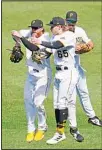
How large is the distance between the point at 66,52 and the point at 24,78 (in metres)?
8.74

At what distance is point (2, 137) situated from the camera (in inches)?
602

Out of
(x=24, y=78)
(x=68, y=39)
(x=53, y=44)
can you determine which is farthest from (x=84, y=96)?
(x=24, y=78)

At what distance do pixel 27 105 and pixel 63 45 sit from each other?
5.62ft

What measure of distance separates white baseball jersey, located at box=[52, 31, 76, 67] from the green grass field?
183 cm

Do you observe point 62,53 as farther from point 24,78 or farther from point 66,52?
point 24,78

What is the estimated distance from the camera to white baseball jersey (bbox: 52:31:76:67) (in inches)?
504

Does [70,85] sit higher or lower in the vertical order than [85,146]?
higher

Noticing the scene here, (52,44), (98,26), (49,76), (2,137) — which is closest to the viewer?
(52,44)

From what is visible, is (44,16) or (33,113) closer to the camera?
(33,113)

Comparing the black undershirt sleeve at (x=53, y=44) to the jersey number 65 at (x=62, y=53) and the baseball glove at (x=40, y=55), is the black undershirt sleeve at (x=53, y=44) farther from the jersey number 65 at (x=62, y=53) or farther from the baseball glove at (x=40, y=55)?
the baseball glove at (x=40, y=55)

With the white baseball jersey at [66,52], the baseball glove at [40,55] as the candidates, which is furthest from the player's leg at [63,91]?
the baseball glove at [40,55]

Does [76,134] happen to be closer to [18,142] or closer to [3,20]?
[18,142]

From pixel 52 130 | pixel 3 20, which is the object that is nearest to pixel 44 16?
pixel 3 20

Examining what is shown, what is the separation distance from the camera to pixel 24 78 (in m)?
→ 21.5
